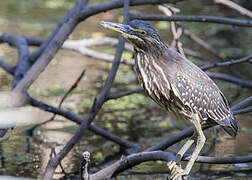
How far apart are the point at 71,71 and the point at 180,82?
464 centimetres

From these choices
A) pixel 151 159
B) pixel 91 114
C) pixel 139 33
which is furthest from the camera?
pixel 91 114

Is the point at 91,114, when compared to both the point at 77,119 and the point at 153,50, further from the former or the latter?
the point at 153,50

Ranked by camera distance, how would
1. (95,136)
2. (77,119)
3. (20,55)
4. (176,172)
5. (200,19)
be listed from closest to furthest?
(176,172) < (200,19) < (77,119) < (20,55) < (95,136)

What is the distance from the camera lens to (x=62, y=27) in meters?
5.42

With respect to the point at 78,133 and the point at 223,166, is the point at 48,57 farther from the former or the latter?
the point at 223,166

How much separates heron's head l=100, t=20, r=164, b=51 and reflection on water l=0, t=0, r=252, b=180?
6.27 ft

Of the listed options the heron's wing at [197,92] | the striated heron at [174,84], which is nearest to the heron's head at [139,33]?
the striated heron at [174,84]

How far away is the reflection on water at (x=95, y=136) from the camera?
546cm

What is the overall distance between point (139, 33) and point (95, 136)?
2.97m

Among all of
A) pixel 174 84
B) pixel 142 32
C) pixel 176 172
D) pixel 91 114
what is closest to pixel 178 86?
pixel 174 84

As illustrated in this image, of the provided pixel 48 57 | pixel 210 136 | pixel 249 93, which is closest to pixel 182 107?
pixel 48 57

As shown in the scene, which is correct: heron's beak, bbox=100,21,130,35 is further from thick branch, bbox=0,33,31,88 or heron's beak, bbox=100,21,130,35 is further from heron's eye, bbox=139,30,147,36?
thick branch, bbox=0,33,31,88

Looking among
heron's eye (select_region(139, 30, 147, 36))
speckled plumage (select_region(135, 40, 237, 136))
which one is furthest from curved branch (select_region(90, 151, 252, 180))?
Answer: heron's eye (select_region(139, 30, 147, 36))

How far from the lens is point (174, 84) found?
379cm
